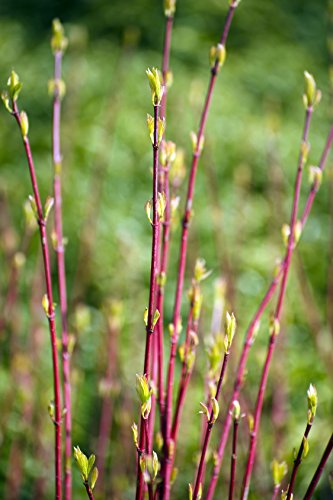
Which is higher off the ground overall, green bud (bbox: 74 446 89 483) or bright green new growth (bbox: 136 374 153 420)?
bright green new growth (bbox: 136 374 153 420)

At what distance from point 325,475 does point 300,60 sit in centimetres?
260

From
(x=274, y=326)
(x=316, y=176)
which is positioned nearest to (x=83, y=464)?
(x=274, y=326)

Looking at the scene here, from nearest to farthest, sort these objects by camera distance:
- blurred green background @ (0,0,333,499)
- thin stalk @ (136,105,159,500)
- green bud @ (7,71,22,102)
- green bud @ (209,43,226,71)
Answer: thin stalk @ (136,105,159,500) < green bud @ (7,71,22,102) < green bud @ (209,43,226,71) < blurred green background @ (0,0,333,499)

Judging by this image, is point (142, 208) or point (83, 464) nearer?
point (83, 464)

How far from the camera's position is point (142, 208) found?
2.92 metres

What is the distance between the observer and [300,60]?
12.0 ft

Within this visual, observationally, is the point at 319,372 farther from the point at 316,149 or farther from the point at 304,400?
the point at 316,149

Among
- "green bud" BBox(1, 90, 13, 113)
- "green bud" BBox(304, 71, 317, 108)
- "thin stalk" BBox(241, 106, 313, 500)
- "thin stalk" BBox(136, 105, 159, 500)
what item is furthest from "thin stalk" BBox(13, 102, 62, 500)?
"green bud" BBox(304, 71, 317, 108)

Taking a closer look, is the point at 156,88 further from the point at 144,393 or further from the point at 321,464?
the point at 321,464

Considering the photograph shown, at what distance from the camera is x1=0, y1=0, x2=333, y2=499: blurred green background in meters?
1.88

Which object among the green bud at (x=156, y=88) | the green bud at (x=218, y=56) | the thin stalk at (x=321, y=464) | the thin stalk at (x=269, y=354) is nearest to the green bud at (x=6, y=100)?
the green bud at (x=156, y=88)

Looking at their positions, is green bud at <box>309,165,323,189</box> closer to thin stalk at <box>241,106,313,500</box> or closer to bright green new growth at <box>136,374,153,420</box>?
thin stalk at <box>241,106,313,500</box>

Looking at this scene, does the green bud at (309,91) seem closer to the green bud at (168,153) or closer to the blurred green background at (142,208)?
the green bud at (168,153)

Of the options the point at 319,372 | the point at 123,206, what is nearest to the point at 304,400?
the point at 319,372
